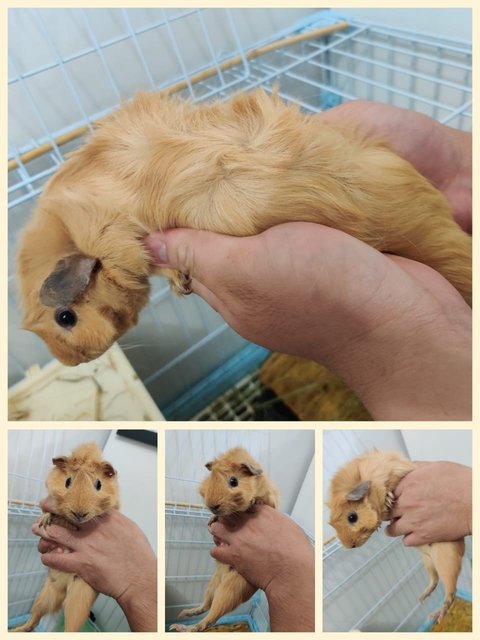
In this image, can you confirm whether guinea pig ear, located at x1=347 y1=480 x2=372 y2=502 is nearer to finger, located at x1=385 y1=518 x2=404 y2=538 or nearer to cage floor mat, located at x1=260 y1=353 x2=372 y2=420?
finger, located at x1=385 y1=518 x2=404 y2=538

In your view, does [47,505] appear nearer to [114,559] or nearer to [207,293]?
[114,559]

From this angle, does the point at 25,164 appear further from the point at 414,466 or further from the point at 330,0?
the point at 414,466

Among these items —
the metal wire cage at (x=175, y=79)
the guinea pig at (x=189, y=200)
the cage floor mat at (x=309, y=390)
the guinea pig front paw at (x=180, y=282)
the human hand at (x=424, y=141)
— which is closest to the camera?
the guinea pig at (x=189, y=200)

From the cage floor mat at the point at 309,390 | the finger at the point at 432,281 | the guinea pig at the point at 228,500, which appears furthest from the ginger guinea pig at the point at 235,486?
the cage floor mat at the point at 309,390

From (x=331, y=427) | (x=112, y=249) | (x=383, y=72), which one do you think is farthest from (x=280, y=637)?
(x=383, y=72)

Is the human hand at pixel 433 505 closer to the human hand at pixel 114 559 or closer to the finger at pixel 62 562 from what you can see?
the human hand at pixel 114 559

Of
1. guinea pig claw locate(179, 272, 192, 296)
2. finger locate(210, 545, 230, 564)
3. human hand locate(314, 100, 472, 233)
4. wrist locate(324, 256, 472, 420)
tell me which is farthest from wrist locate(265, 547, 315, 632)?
human hand locate(314, 100, 472, 233)
